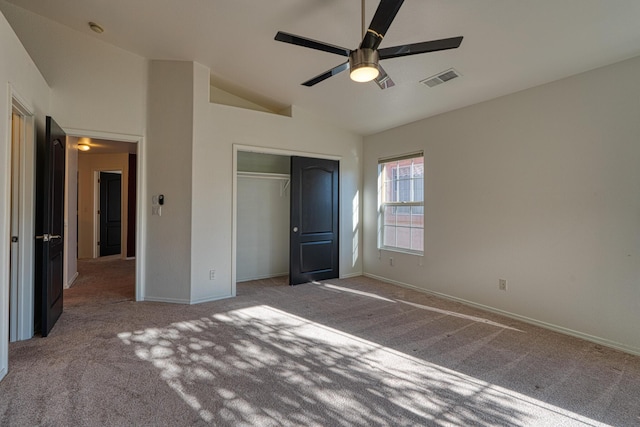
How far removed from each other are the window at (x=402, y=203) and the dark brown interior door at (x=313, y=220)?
0.78 m

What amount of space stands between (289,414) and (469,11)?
317 cm

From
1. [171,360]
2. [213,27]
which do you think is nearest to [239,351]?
[171,360]

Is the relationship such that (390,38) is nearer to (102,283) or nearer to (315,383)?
(315,383)

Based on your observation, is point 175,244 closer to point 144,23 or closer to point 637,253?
point 144,23

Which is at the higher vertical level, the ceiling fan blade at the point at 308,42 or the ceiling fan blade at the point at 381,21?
the ceiling fan blade at the point at 308,42

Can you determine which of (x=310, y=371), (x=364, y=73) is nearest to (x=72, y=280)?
(x=310, y=371)

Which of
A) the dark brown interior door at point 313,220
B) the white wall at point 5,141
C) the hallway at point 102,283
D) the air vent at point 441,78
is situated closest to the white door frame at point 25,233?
the white wall at point 5,141

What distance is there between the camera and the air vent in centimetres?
337

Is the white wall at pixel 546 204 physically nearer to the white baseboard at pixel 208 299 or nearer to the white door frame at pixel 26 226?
the white baseboard at pixel 208 299

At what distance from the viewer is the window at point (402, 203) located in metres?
4.80

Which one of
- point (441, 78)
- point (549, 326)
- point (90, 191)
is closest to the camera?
point (549, 326)

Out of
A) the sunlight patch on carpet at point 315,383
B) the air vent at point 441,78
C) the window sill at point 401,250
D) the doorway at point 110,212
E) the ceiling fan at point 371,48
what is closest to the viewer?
the sunlight patch on carpet at point 315,383

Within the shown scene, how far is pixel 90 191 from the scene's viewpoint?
7.73 meters

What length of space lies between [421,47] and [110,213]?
8497 mm
